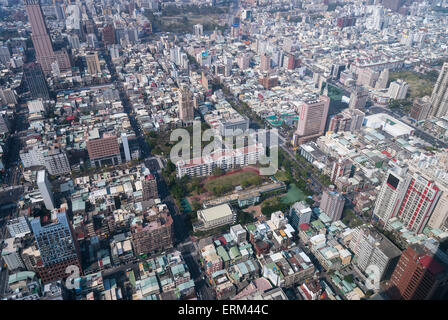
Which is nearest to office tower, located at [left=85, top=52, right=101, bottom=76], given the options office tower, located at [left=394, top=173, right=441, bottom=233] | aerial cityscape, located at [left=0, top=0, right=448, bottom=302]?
aerial cityscape, located at [left=0, top=0, right=448, bottom=302]

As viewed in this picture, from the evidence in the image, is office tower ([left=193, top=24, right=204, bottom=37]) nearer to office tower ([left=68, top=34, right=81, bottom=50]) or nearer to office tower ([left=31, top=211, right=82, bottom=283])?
office tower ([left=68, top=34, right=81, bottom=50])

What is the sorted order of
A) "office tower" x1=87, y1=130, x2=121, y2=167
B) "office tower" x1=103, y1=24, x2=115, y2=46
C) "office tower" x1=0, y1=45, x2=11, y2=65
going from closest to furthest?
"office tower" x1=87, y1=130, x2=121, y2=167 < "office tower" x1=0, y1=45, x2=11, y2=65 < "office tower" x1=103, y1=24, x2=115, y2=46

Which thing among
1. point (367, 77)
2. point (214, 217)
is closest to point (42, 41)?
point (214, 217)

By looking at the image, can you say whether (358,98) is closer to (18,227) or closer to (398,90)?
(398,90)

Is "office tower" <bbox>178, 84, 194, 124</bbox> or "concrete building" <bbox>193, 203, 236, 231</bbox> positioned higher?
"office tower" <bbox>178, 84, 194, 124</bbox>

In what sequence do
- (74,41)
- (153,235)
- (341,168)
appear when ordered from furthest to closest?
(74,41) → (341,168) → (153,235)
